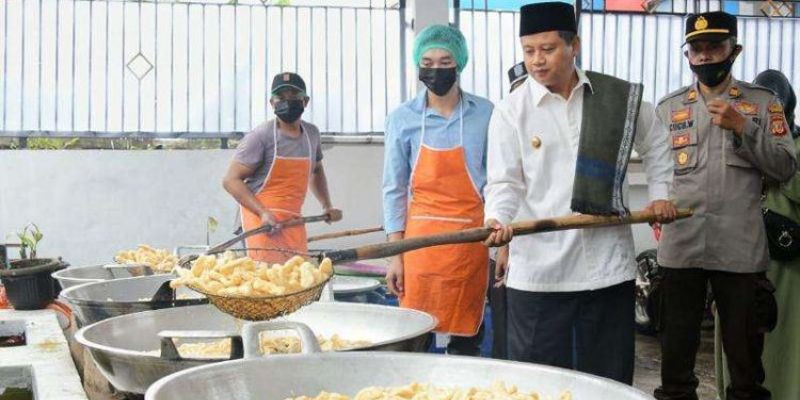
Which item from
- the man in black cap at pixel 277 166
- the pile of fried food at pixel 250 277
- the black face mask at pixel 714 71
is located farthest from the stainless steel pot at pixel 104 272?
the black face mask at pixel 714 71

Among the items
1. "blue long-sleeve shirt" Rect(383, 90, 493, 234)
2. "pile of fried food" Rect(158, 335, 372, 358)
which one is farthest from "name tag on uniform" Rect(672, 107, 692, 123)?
"pile of fried food" Rect(158, 335, 372, 358)

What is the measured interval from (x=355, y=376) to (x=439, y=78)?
2.00 m

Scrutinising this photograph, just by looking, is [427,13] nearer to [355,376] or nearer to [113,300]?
[113,300]

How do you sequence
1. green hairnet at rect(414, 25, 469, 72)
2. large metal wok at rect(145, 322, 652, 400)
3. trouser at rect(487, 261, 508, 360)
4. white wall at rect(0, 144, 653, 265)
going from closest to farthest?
1. large metal wok at rect(145, 322, 652, 400)
2. green hairnet at rect(414, 25, 469, 72)
3. trouser at rect(487, 261, 508, 360)
4. white wall at rect(0, 144, 653, 265)

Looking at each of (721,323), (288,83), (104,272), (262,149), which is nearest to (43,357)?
(104,272)

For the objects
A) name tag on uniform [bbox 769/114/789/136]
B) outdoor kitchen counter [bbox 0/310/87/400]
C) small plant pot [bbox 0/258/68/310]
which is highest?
name tag on uniform [bbox 769/114/789/136]

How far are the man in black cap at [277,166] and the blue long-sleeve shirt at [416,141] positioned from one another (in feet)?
3.91

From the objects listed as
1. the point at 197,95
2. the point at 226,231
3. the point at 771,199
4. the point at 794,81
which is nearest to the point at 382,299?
the point at 771,199

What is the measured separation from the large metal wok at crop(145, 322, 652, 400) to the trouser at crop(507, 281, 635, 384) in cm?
123

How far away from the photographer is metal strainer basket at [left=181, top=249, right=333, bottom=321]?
72.3 inches

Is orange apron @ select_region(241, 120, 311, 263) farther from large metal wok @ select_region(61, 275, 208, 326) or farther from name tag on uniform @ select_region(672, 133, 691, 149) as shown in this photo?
name tag on uniform @ select_region(672, 133, 691, 149)

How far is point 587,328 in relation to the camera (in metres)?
2.72

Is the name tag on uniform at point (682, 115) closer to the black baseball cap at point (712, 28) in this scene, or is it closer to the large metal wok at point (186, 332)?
the black baseball cap at point (712, 28)

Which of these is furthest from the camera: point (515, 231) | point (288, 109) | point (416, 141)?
point (288, 109)
